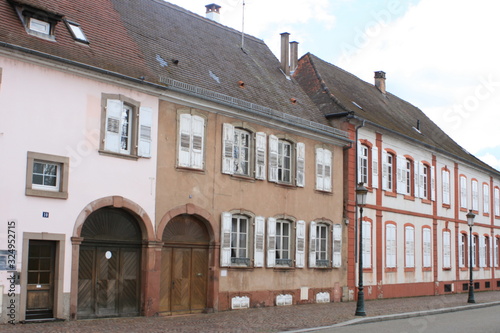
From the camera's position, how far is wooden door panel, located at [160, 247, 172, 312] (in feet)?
66.2

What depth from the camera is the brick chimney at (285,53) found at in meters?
30.1

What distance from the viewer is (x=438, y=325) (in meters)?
18.8

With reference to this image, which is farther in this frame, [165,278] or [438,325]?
[165,278]

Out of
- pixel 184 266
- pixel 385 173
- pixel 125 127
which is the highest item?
pixel 385 173

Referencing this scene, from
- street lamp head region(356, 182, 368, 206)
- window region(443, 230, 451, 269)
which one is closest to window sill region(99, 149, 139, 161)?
street lamp head region(356, 182, 368, 206)

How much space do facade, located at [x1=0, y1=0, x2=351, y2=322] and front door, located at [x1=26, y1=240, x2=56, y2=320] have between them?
0.03m

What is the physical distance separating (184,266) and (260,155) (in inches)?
183

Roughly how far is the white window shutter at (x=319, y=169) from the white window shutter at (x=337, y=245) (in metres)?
1.80

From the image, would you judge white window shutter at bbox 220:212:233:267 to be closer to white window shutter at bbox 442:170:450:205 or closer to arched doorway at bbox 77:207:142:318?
arched doorway at bbox 77:207:142:318

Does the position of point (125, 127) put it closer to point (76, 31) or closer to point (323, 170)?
point (76, 31)

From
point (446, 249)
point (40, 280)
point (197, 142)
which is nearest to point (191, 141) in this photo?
point (197, 142)

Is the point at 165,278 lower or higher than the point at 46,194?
lower

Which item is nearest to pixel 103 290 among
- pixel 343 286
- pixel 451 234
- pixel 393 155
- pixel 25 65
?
pixel 25 65

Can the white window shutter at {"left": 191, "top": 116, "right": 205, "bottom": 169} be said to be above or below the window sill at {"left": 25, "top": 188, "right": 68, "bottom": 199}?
above
